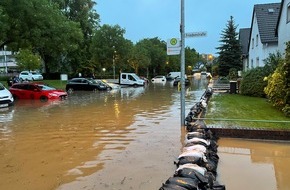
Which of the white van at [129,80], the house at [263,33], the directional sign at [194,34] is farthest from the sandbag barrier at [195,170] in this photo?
the white van at [129,80]

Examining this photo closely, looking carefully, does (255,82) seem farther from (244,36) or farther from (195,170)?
(244,36)

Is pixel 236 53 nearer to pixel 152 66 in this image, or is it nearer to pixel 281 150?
pixel 152 66

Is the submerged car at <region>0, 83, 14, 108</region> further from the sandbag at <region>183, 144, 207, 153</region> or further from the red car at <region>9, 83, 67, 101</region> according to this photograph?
the sandbag at <region>183, 144, 207, 153</region>

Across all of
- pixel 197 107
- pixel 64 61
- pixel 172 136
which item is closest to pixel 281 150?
pixel 172 136

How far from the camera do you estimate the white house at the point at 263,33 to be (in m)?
26.3

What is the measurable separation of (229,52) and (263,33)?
1851 centimetres

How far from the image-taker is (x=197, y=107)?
12320mm

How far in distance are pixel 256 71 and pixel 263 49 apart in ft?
26.3

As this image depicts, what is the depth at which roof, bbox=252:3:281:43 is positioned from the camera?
26.6 m

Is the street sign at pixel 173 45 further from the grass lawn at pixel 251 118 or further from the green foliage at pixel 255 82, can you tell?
the green foliage at pixel 255 82

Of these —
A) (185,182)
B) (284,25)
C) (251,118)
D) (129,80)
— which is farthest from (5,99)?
(129,80)

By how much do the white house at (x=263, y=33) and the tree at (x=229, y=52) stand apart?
491 inches

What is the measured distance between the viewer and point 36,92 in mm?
23125

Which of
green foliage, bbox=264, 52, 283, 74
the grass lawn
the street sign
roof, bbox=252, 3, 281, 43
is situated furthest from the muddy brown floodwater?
roof, bbox=252, 3, 281, 43
